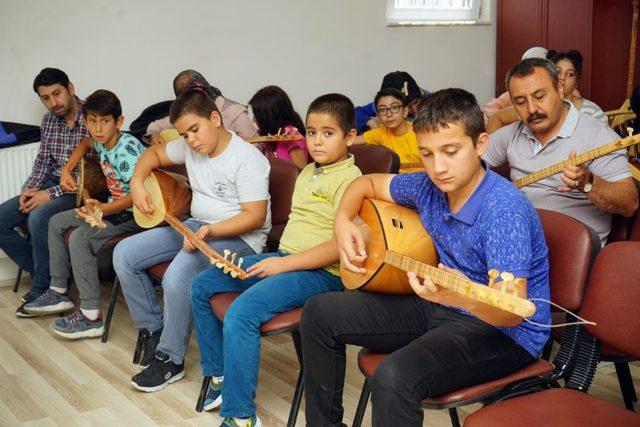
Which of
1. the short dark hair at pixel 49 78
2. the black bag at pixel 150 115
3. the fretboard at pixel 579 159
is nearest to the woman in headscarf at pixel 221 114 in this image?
the black bag at pixel 150 115

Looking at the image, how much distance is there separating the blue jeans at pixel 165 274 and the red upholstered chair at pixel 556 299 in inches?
39.4

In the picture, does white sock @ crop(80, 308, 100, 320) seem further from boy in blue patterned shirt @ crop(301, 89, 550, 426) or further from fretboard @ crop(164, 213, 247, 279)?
boy in blue patterned shirt @ crop(301, 89, 550, 426)

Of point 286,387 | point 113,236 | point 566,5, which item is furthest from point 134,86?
point 566,5

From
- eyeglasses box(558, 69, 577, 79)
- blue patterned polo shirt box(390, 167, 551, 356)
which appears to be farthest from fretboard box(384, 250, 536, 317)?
eyeglasses box(558, 69, 577, 79)

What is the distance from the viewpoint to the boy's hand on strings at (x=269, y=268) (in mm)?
2471

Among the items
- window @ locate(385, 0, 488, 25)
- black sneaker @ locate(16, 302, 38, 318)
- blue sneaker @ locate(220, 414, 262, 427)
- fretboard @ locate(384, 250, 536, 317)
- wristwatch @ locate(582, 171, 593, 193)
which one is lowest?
black sneaker @ locate(16, 302, 38, 318)

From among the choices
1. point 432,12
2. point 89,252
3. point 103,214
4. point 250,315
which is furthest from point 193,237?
point 432,12

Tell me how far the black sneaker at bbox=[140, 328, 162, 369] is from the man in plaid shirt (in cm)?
106

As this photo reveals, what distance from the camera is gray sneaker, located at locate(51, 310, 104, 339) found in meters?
3.53

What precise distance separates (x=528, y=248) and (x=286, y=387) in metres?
1.44

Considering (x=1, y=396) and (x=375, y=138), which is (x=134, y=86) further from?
(x=1, y=396)

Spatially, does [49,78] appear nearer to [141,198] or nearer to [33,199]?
[33,199]

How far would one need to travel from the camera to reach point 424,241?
205 cm

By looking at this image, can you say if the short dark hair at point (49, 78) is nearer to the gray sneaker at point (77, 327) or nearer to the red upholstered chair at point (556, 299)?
the gray sneaker at point (77, 327)
